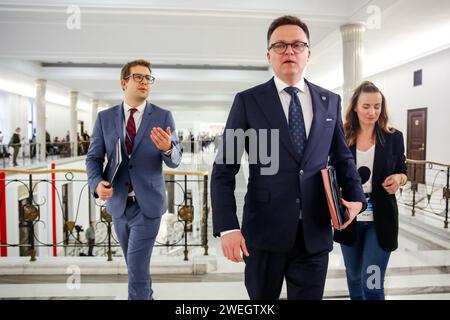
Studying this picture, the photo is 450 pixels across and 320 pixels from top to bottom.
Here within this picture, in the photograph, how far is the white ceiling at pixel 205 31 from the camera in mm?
5148

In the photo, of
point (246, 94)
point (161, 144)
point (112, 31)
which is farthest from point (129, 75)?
point (112, 31)

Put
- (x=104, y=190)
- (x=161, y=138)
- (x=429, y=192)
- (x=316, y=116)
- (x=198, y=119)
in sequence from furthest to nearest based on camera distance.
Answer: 1. (x=198, y=119)
2. (x=429, y=192)
3. (x=104, y=190)
4. (x=161, y=138)
5. (x=316, y=116)

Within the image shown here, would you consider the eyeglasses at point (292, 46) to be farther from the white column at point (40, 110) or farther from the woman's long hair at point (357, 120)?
the white column at point (40, 110)

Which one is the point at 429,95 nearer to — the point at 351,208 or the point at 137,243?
the point at 351,208

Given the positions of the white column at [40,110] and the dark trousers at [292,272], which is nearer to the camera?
the dark trousers at [292,272]

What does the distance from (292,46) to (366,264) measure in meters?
1.32

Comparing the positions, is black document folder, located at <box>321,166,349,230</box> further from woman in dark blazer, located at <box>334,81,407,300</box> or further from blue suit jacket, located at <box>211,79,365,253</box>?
woman in dark blazer, located at <box>334,81,407,300</box>

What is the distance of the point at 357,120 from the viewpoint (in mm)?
2016

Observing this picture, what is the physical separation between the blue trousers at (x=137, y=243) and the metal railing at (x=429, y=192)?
10.8 feet

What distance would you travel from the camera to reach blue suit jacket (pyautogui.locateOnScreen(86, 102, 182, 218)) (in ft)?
6.51

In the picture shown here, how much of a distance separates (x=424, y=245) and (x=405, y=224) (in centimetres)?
103

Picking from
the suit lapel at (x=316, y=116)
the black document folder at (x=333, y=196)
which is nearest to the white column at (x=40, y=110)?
the suit lapel at (x=316, y=116)

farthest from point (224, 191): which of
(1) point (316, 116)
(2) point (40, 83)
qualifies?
(2) point (40, 83)
